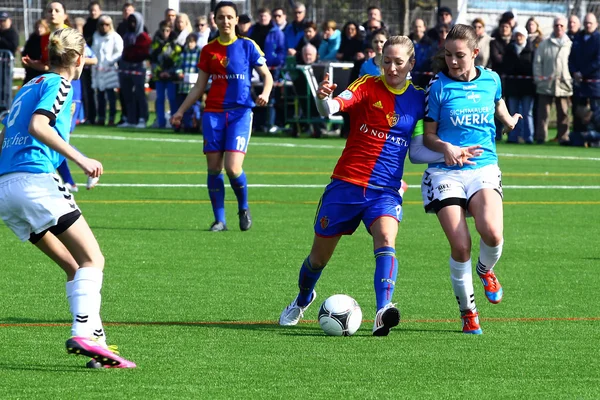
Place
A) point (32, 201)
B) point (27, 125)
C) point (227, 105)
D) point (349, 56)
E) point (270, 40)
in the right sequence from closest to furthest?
A: point (32, 201) → point (27, 125) → point (227, 105) → point (349, 56) → point (270, 40)

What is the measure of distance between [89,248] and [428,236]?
6.31 metres

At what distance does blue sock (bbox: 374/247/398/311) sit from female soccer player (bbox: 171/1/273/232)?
5039 mm

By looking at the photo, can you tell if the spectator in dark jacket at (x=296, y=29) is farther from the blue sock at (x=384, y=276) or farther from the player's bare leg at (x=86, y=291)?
the player's bare leg at (x=86, y=291)

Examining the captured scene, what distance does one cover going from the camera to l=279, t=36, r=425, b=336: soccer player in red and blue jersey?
24.1 ft

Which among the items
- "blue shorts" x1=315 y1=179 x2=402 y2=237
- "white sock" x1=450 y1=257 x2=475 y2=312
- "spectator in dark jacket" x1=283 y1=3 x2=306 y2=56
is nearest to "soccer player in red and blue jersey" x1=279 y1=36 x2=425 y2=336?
"blue shorts" x1=315 y1=179 x2=402 y2=237

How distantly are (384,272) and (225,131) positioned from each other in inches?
206

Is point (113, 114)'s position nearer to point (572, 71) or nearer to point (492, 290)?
point (572, 71)

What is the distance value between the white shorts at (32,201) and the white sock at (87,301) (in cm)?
30

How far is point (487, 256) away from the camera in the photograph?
7719 millimetres

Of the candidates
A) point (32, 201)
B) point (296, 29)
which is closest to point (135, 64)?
point (296, 29)

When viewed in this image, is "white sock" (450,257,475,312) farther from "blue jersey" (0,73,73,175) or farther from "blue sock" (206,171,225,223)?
"blue sock" (206,171,225,223)

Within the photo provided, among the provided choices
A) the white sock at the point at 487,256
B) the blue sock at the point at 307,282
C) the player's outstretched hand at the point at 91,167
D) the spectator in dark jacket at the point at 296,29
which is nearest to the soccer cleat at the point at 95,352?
the player's outstretched hand at the point at 91,167

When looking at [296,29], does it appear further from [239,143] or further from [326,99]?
[326,99]

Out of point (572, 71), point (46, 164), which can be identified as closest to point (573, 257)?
point (46, 164)
